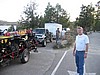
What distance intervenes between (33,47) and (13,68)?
3.76m

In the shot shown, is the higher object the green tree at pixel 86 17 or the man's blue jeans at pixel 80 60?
the green tree at pixel 86 17

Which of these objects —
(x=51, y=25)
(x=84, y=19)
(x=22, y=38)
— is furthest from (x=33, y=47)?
(x=84, y=19)

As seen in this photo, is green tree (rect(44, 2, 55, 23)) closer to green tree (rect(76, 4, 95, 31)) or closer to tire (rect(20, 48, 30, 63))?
green tree (rect(76, 4, 95, 31))

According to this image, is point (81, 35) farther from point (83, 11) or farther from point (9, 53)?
point (83, 11)

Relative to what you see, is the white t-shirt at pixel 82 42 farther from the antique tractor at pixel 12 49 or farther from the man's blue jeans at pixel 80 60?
the antique tractor at pixel 12 49

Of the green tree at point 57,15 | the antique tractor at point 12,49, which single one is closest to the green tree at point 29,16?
the green tree at point 57,15

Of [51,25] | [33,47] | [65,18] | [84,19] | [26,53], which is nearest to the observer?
[26,53]

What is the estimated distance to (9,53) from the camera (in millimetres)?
10203

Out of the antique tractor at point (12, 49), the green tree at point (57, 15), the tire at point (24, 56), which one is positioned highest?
the green tree at point (57, 15)

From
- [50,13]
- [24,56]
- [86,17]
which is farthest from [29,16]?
[86,17]

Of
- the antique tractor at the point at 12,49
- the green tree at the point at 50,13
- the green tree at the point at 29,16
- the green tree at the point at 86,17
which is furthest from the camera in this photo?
the green tree at the point at 86,17

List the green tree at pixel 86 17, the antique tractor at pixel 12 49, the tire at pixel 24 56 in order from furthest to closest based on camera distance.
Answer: the green tree at pixel 86 17
the tire at pixel 24 56
the antique tractor at pixel 12 49

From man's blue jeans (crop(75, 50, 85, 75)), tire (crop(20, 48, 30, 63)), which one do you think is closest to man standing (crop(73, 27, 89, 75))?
man's blue jeans (crop(75, 50, 85, 75))

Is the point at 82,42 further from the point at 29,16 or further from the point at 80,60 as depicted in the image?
the point at 29,16
